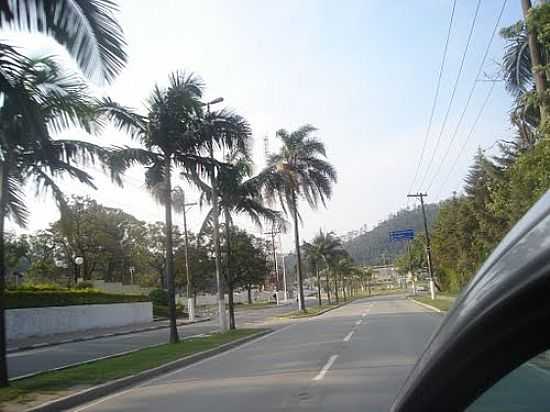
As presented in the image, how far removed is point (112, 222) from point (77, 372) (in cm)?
5094

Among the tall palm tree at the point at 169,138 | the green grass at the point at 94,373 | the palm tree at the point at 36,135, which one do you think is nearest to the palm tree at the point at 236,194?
the tall palm tree at the point at 169,138

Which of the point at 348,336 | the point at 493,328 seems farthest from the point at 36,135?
the point at 348,336

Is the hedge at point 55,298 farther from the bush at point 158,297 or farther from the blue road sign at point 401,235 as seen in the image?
the blue road sign at point 401,235

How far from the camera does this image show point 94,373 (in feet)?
47.4

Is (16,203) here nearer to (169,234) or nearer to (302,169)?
(169,234)

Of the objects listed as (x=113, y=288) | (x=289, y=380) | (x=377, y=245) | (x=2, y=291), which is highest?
(x=377, y=245)

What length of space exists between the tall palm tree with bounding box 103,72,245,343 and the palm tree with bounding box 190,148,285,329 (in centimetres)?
78

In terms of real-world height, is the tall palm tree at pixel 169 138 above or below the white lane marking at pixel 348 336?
above

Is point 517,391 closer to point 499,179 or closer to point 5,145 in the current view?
point 5,145

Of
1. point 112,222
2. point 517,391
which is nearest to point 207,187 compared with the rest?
point 517,391

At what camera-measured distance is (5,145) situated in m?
12.1

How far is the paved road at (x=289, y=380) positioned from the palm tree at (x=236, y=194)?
6914 mm

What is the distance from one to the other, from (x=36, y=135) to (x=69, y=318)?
28.0m

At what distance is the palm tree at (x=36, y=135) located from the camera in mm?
10711
